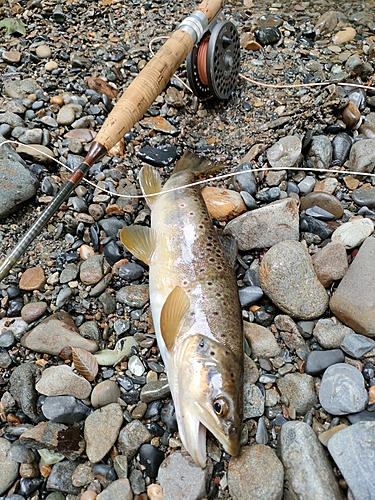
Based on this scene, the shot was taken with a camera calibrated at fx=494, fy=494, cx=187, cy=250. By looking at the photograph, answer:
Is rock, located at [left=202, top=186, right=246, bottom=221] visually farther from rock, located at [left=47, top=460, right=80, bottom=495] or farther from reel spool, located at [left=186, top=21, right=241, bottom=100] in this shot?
rock, located at [left=47, top=460, right=80, bottom=495]

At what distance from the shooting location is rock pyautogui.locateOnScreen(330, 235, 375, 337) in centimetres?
331

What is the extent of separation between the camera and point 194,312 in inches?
123

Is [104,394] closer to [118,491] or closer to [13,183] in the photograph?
[118,491]

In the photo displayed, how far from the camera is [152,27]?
5969mm

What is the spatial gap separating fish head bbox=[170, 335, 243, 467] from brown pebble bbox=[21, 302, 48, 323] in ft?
3.67

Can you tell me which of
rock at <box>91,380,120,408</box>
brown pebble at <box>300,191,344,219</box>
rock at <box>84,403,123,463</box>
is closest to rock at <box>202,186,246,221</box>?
brown pebble at <box>300,191,344,219</box>

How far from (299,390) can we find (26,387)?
1.73 metres

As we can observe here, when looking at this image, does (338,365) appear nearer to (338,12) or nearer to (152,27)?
(152,27)

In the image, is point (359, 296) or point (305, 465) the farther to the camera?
point (359, 296)

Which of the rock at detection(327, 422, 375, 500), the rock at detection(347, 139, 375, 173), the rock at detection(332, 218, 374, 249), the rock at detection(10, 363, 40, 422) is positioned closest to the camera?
the rock at detection(327, 422, 375, 500)

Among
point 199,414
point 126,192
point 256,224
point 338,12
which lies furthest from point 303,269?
point 338,12

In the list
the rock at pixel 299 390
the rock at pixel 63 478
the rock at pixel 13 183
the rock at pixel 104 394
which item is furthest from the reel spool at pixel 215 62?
the rock at pixel 63 478

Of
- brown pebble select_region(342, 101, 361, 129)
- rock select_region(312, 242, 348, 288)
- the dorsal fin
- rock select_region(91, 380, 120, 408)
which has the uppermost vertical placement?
the dorsal fin

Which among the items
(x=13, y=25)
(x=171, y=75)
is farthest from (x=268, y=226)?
(x=13, y=25)
